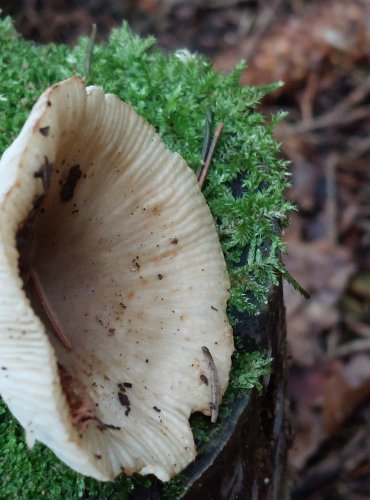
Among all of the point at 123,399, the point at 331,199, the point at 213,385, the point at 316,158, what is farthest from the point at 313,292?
the point at 123,399

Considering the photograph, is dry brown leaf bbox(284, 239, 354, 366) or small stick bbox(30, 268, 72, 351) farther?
dry brown leaf bbox(284, 239, 354, 366)

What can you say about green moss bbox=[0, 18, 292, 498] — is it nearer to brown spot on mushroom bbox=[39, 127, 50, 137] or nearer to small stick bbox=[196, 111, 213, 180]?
small stick bbox=[196, 111, 213, 180]

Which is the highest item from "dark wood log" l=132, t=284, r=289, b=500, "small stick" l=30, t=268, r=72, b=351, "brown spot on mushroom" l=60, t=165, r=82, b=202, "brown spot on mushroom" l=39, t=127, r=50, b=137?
"brown spot on mushroom" l=39, t=127, r=50, b=137

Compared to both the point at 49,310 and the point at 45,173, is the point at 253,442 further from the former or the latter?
the point at 45,173

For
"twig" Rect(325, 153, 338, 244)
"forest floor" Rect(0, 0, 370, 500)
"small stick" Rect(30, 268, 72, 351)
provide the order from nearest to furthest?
"small stick" Rect(30, 268, 72, 351) < "forest floor" Rect(0, 0, 370, 500) < "twig" Rect(325, 153, 338, 244)

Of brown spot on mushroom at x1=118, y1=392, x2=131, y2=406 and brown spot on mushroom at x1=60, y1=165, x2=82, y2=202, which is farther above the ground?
brown spot on mushroom at x1=60, y1=165, x2=82, y2=202

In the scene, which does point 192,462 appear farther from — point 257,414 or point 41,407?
point 41,407

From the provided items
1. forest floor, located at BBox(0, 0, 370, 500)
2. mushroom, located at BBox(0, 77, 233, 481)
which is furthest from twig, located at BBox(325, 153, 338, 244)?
mushroom, located at BBox(0, 77, 233, 481)

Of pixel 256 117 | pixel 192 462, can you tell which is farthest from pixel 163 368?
pixel 256 117
